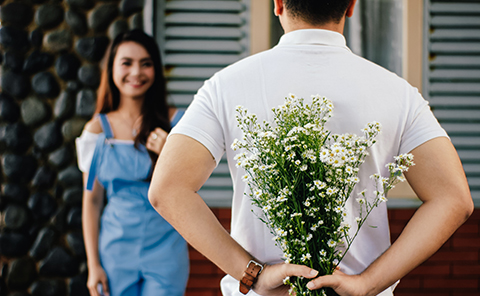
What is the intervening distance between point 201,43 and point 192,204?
2.28m

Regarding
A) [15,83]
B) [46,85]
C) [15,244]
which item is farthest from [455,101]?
[15,244]

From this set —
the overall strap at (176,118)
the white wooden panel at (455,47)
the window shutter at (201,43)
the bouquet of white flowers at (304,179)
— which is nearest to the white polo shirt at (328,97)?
the bouquet of white flowers at (304,179)

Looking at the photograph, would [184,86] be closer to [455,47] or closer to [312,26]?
[312,26]

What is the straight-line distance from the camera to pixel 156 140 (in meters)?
2.26

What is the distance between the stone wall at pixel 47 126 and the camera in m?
3.00

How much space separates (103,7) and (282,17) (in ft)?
7.48

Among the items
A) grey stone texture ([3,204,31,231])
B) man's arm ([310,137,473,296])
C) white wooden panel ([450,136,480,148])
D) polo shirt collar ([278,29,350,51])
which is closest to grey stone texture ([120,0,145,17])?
grey stone texture ([3,204,31,231])

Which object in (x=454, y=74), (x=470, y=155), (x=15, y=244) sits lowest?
(x=15, y=244)

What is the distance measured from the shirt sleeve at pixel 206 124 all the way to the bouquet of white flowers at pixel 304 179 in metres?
0.14

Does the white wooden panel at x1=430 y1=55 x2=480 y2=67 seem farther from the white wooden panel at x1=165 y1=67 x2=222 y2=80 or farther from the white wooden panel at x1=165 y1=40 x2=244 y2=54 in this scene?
the white wooden panel at x1=165 y1=67 x2=222 y2=80

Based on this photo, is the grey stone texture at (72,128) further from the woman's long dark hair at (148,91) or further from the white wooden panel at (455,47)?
the white wooden panel at (455,47)

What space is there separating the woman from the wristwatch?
1222mm

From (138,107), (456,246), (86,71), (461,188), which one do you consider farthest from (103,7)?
(456,246)

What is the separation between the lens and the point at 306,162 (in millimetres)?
913
